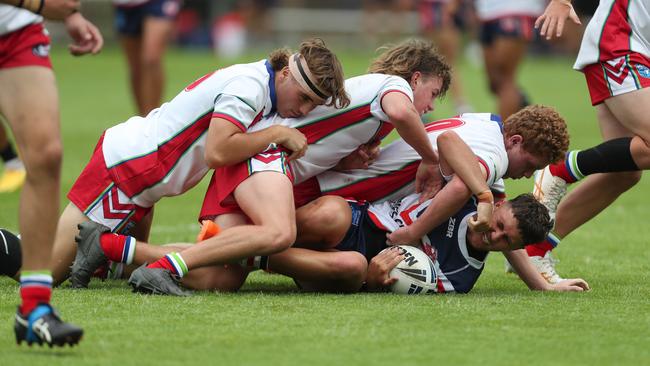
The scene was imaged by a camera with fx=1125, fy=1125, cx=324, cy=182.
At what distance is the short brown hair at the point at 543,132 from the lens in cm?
569

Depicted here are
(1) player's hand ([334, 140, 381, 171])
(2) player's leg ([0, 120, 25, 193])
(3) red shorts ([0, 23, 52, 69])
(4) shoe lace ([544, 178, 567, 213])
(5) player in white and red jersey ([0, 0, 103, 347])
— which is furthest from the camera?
(2) player's leg ([0, 120, 25, 193])

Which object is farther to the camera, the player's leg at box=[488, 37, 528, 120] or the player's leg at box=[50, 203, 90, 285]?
the player's leg at box=[488, 37, 528, 120]

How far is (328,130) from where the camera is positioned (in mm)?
5746

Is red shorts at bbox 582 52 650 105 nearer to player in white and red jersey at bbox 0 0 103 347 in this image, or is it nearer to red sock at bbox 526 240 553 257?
red sock at bbox 526 240 553 257

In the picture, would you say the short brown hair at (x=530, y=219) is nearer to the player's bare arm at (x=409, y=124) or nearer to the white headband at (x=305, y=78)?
the player's bare arm at (x=409, y=124)

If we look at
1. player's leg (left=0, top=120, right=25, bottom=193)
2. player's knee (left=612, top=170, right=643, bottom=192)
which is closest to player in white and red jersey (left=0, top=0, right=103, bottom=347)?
player's knee (left=612, top=170, right=643, bottom=192)

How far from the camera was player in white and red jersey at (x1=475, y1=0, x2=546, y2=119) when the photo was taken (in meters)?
12.1

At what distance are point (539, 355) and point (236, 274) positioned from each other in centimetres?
190

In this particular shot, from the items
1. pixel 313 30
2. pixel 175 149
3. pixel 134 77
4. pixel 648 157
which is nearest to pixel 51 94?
pixel 175 149

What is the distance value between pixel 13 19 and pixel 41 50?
0.58ft

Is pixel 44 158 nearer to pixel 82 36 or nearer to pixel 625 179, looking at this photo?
pixel 82 36

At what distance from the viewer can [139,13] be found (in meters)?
11.5

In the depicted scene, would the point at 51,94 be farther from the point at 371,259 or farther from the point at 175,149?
the point at 371,259

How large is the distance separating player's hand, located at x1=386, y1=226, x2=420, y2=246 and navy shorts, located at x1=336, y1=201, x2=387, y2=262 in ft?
0.26
